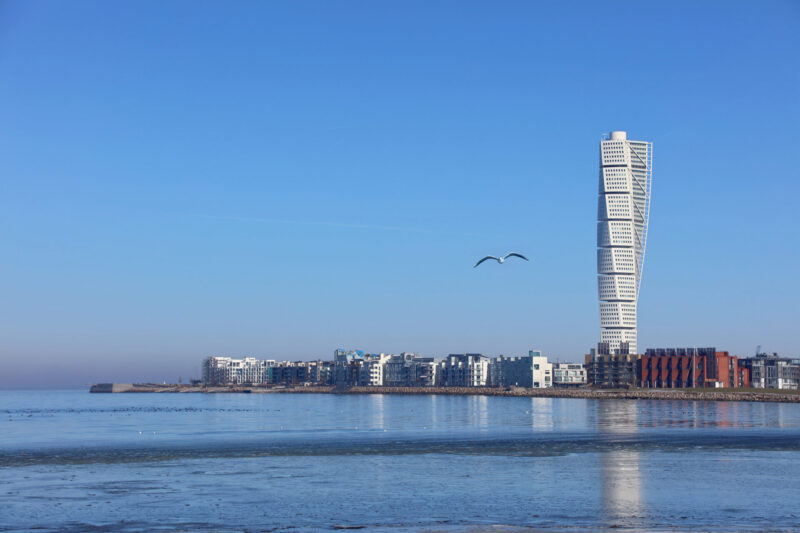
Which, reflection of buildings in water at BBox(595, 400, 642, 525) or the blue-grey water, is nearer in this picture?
the blue-grey water

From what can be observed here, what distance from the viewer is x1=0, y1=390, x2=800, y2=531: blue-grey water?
110 ft

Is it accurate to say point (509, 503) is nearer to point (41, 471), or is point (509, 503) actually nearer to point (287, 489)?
point (287, 489)

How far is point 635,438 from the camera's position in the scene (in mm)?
71812

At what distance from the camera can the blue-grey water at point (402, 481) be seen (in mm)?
33656

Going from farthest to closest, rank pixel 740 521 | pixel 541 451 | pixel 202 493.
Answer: pixel 541 451 < pixel 202 493 < pixel 740 521

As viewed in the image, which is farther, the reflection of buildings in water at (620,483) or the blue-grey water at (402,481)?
the reflection of buildings in water at (620,483)

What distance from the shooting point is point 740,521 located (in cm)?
3288

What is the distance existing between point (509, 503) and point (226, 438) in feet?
138

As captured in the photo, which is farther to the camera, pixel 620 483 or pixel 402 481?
pixel 402 481

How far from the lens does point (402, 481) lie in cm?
4472

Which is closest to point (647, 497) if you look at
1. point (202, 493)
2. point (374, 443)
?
point (202, 493)

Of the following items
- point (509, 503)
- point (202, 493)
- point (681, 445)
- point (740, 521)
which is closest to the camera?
point (740, 521)

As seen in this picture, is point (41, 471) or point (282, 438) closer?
point (41, 471)

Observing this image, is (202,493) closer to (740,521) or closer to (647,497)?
(647,497)
